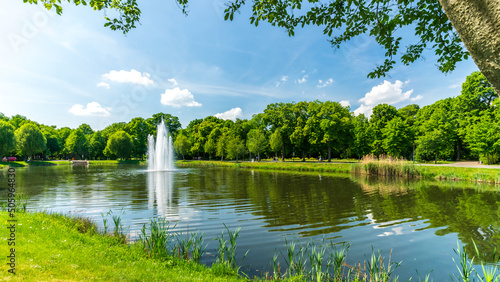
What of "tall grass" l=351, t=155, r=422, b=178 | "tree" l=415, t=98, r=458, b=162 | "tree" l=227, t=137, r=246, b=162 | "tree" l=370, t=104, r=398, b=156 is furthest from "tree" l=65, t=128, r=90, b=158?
"tree" l=415, t=98, r=458, b=162

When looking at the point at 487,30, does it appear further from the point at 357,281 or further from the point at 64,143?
the point at 64,143

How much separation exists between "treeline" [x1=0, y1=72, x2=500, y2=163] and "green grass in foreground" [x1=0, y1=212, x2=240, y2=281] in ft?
143

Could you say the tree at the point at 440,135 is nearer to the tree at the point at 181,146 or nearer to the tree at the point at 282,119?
the tree at the point at 282,119

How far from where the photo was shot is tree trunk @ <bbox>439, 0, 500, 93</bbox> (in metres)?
1.82

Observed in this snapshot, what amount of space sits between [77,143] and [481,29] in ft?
334

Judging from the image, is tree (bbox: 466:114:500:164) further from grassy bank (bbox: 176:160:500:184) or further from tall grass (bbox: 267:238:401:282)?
tall grass (bbox: 267:238:401:282)

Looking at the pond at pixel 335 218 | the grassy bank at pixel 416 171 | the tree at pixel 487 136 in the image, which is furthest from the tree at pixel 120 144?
the tree at pixel 487 136

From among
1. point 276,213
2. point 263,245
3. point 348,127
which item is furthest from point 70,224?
point 348,127

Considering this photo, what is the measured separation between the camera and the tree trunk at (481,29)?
1.82 metres

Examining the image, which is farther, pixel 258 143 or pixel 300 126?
pixel 258 143

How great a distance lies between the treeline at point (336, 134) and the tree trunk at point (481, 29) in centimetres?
4316

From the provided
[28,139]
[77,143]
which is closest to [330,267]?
[28,139]

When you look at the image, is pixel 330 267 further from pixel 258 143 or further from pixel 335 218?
pixel 258 143

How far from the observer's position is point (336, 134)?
52.9 metres
